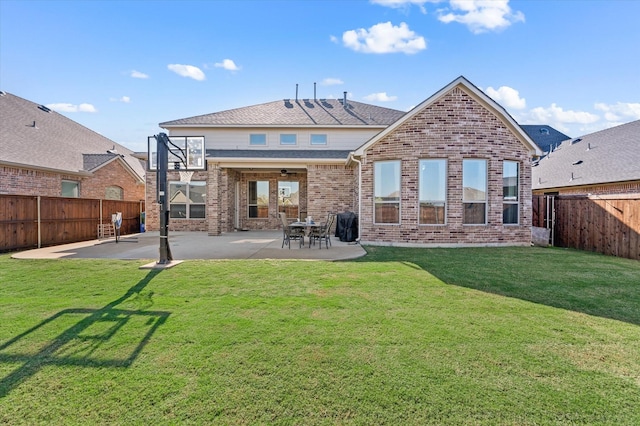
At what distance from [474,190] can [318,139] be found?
29.0 ft

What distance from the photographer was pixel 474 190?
1074 centimetres

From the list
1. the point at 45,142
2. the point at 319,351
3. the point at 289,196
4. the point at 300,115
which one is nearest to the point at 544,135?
the point at 300,115

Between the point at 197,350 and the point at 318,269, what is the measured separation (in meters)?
4.16

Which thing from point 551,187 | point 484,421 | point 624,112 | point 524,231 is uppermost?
point 624,112

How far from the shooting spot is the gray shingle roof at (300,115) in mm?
16781

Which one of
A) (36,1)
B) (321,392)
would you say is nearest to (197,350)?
(321,392)

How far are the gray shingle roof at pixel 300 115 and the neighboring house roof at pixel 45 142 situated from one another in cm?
480

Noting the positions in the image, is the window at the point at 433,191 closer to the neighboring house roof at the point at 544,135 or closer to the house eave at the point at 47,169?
the house eave at the point at 47,169

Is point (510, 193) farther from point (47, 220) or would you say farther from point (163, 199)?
point (47, 220)

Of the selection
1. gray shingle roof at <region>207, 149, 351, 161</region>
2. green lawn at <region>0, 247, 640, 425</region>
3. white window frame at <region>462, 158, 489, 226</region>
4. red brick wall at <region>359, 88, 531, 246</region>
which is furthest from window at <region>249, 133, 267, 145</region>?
green lawn at <region>0, 247, 640, 425</region>

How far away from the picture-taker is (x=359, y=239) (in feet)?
38.3

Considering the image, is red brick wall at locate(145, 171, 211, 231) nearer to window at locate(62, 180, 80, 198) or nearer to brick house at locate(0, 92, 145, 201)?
brick house at locate(0, 92, 145, 201)

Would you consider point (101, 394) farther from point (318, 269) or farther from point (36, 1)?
point (36, 1)

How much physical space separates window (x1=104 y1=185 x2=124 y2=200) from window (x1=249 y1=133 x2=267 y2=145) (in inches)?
358
